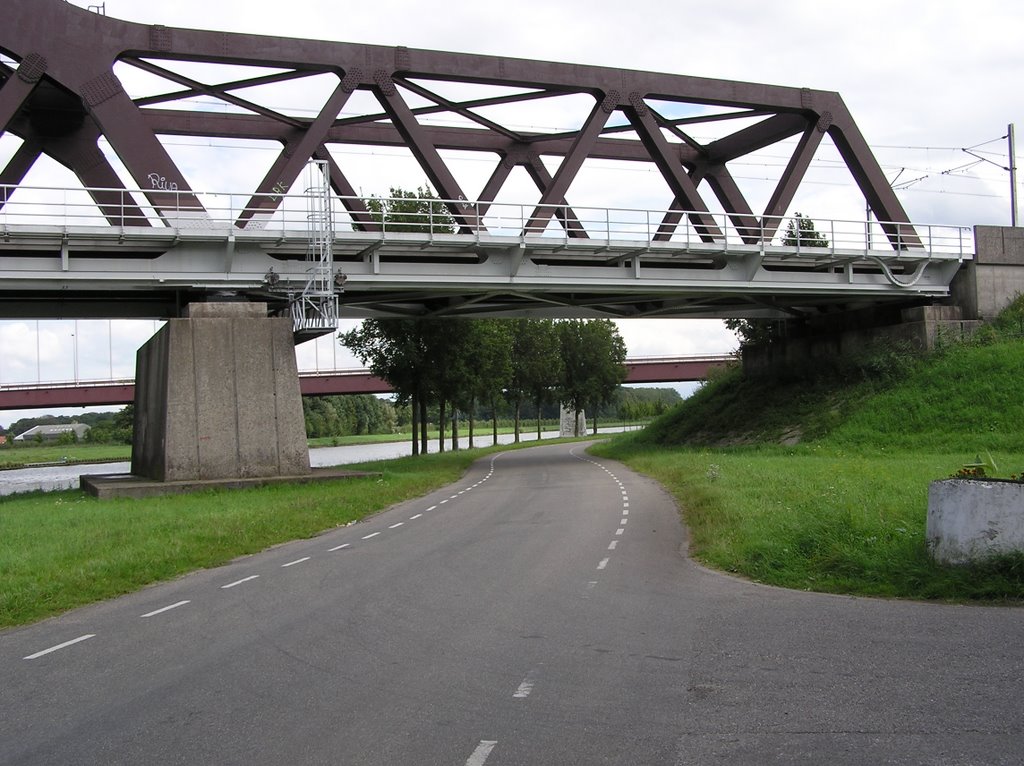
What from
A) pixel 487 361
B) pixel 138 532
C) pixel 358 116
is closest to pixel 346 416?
pixel 487 361

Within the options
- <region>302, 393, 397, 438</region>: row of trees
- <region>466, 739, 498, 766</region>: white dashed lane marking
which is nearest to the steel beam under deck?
<region>466, 739, 498, 766</region>: white dashed lane marking

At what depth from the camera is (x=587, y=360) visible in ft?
249

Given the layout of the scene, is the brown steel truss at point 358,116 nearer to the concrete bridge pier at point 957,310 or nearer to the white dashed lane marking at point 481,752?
the concrete bridge pier at point 957,310

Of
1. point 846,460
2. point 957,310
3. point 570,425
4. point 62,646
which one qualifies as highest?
point 957,310

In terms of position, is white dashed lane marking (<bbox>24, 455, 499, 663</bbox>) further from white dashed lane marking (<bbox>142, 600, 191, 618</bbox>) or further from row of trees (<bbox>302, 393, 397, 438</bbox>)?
row of trees (<bbox>302, 393, 397, 438</bbox>)

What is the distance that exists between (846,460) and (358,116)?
22004 mm

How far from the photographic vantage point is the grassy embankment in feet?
33.4

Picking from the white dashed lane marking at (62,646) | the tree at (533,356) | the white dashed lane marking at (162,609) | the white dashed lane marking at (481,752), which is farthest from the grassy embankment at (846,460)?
the tree at (533,356)

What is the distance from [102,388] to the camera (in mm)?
67688

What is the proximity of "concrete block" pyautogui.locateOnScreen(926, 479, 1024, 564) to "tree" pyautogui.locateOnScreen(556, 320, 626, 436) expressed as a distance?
6468 centimetres

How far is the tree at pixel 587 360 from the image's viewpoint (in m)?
75.2

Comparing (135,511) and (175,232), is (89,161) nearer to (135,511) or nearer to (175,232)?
(175,232)

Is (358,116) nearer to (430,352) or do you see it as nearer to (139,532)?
(430,352)

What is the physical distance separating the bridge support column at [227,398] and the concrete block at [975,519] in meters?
19.3
